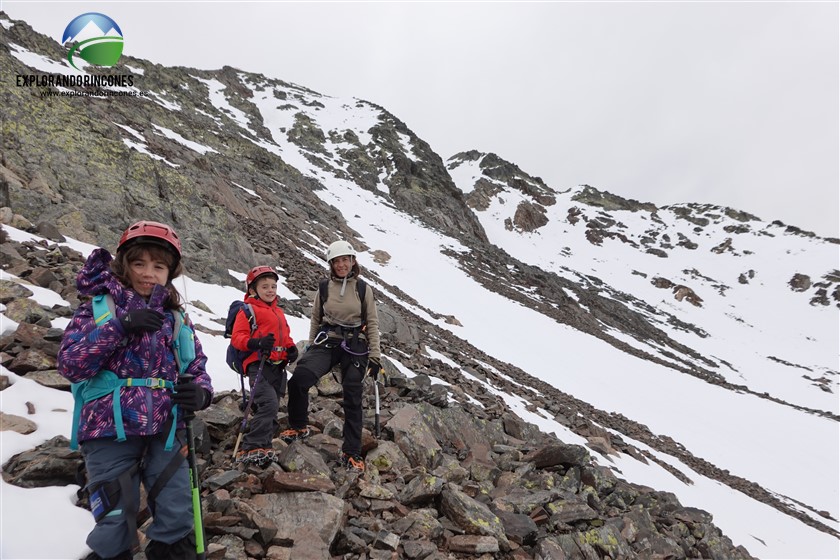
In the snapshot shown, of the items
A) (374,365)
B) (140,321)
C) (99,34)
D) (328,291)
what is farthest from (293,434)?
(99,34)

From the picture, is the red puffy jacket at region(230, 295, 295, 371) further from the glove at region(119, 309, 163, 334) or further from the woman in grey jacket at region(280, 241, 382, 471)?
the glove at region(119, 309, 163, 334)

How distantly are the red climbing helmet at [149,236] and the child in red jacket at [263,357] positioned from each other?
2.18 meters

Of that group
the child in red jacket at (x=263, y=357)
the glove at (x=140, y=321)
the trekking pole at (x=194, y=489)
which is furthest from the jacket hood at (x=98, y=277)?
the child in red jacket at (x=263, y=357)

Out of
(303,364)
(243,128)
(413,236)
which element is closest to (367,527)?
(303,364)

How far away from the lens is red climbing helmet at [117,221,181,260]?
3305mm

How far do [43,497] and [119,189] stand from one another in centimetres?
1424

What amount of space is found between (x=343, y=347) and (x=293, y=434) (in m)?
1.47

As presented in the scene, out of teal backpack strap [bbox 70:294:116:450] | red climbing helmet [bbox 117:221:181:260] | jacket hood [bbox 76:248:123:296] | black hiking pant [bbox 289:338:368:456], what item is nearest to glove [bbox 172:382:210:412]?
teal backpack strap [bbox 70:294:116:450]

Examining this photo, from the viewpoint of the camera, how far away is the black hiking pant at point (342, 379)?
241 inches

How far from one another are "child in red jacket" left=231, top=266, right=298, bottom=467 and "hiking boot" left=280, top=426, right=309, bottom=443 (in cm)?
41

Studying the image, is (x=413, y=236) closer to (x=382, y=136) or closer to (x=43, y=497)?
(x=43, y=497)

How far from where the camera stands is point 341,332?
6438mm

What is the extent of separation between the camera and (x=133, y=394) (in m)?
3.22

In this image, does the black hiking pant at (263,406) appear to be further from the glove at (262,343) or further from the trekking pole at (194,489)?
the trekking pole at (194,489)
